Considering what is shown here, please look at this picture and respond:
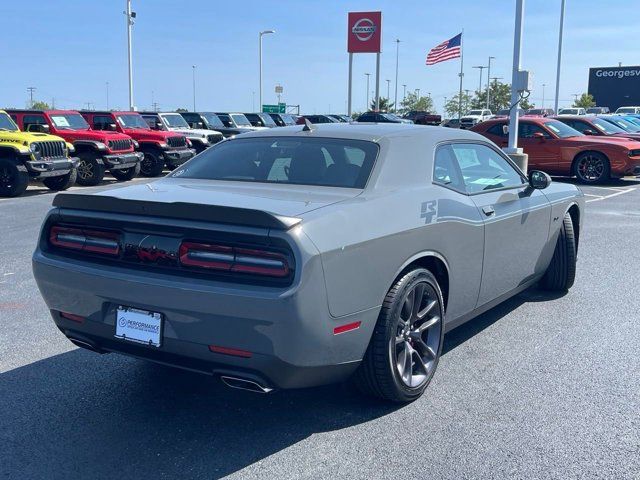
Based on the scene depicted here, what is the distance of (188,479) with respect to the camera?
3.08m

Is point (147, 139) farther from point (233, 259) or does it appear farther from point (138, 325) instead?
point (233, 259)

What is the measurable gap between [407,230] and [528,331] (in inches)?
80.0

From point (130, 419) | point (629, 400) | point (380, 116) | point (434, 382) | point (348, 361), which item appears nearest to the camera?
point (348, 361)

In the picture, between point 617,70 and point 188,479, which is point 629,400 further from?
point 617,70

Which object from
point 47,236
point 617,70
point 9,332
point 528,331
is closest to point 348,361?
point 47,236

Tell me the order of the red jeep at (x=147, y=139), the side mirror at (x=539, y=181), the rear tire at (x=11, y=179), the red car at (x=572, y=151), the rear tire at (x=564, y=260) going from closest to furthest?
the side mirror at (x=539, y=181) → the rear tire at (x=564, y=260) → the rear tire at (x=11, y=179) → the red car at (x=572, y=151) → the red jeep at (x=147, y=139)

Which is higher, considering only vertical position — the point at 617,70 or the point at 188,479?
the point at 617,70

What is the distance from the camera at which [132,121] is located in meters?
19.1

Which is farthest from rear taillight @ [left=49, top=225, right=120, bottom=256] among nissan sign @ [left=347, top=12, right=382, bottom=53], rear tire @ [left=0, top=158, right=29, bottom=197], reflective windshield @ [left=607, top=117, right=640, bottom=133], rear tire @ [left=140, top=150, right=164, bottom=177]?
nissan sign @ [left=347, top=12, right=382, bottom=53]

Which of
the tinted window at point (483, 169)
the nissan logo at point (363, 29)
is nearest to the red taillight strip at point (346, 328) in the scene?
the tinted window at point (483, 169)

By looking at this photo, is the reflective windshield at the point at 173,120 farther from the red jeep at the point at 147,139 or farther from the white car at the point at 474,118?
the white car at the point at 474,118

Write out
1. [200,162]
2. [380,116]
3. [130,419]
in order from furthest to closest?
1. [380,116]
2. [200,162]
3. [130,419]

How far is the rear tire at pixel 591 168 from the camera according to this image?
16719mm

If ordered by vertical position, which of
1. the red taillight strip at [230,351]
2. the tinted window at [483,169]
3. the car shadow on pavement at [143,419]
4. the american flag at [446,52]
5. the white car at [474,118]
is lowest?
the car shadow on pavement at [143,419]
